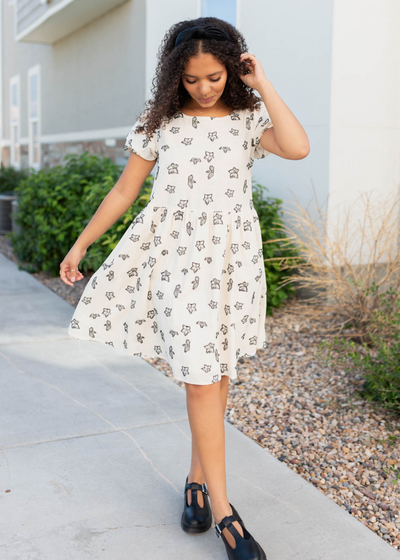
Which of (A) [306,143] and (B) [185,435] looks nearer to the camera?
(A) [306,143]

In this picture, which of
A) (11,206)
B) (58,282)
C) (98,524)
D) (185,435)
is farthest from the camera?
(11,206)

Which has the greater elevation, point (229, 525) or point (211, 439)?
point (211, 439)

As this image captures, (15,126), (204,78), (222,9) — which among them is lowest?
(204,78)

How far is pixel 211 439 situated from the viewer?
6.10ft

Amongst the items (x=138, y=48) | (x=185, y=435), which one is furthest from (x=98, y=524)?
(x=138, y=48)

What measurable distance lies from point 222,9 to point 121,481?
5037mm

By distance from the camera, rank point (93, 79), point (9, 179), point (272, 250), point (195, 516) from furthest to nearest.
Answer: point (9, 179)
point (93, 79)
point (272, 250)
point (195, 516)

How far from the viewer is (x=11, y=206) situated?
9164mm

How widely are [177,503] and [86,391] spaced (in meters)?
1.17

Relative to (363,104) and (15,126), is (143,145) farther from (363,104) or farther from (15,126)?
(15,126)

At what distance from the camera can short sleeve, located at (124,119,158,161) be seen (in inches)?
77.4

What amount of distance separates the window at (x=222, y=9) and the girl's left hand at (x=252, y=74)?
14.2 feet

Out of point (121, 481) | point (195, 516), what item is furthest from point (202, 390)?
point (121, 481)

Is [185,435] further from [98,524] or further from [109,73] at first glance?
[109,73]
